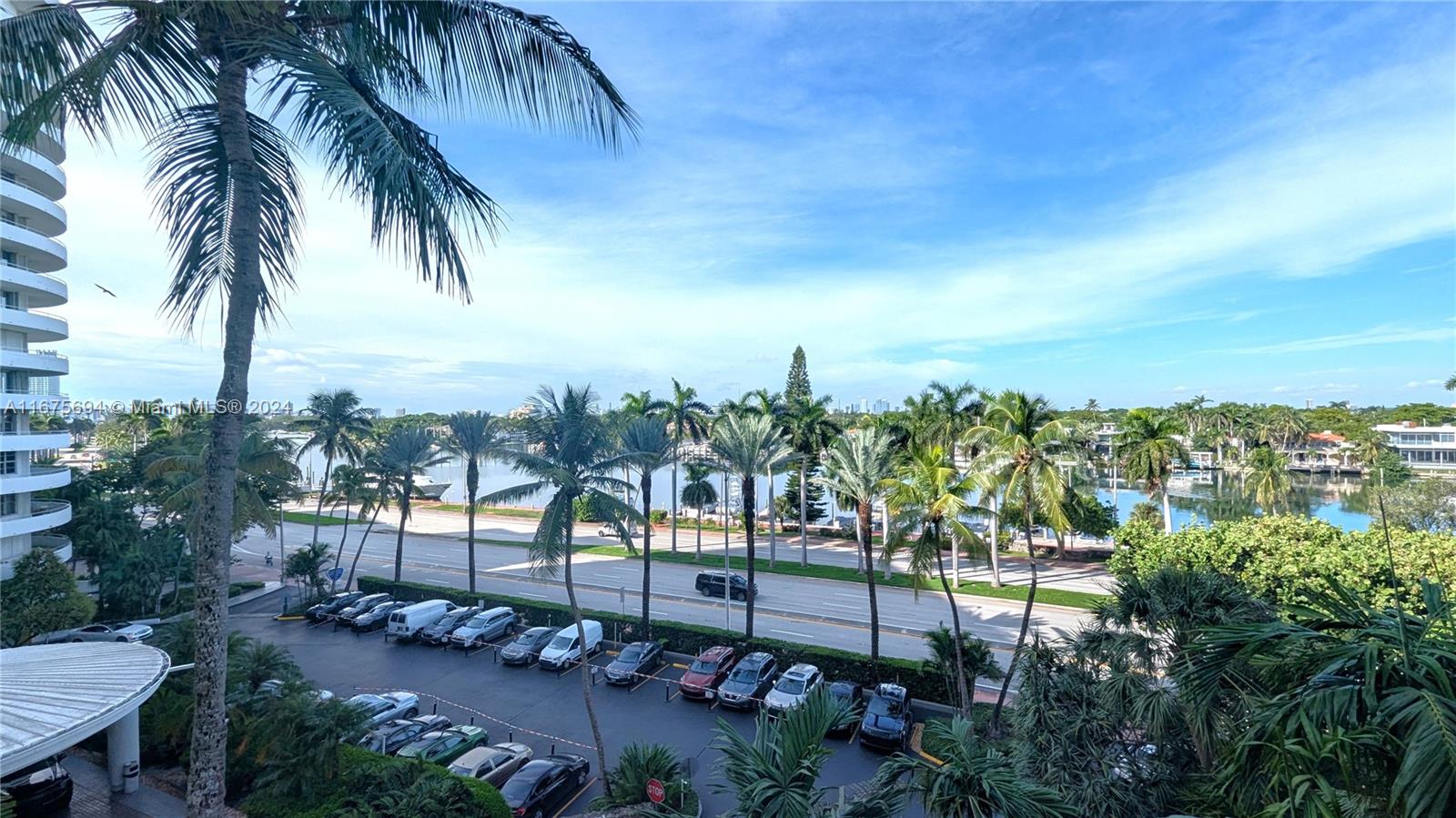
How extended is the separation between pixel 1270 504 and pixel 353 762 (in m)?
52.3

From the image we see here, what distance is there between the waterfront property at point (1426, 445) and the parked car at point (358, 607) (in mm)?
105956

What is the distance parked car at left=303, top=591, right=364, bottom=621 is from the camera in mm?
25469

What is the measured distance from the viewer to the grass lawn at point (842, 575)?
2695 centimetres

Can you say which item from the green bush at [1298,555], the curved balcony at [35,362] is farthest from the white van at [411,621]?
the green bush at [1298,555]

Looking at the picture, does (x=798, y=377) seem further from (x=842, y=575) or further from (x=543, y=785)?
(x=543, y=785)

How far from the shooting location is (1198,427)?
281 ft

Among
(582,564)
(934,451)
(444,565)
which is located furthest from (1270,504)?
(444,565)

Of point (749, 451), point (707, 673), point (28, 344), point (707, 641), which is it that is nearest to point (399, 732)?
point (707, 673)

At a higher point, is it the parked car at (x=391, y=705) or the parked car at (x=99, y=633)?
the parked car at (x=99, y=633)

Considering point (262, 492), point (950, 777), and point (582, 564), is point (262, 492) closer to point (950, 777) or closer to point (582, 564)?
point (582, 564)

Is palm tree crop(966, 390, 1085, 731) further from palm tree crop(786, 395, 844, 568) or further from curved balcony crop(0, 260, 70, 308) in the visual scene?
curved balcony crop(0, 260, 70, 308)

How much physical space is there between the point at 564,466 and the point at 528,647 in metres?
9.07

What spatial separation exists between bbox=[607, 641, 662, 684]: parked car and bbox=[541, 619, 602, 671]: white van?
104 cm

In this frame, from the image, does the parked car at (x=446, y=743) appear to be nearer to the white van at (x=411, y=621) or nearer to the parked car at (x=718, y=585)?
the white van at (x=411, y=621)
